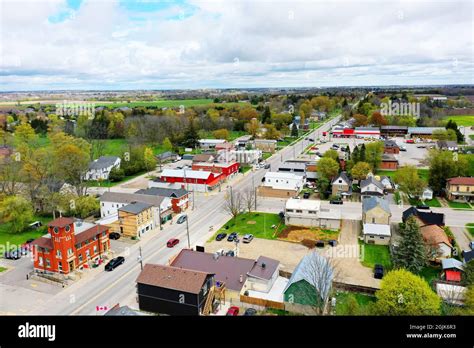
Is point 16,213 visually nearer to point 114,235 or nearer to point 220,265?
point 114,235

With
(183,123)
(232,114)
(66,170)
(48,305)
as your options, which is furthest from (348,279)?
(232,114)

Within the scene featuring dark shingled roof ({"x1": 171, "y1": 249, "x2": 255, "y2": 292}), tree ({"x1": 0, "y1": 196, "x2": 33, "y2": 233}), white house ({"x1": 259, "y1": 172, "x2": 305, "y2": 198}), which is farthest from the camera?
white house ({"x1": 259, "y1": 172, "x2": 305, "y2": 198})

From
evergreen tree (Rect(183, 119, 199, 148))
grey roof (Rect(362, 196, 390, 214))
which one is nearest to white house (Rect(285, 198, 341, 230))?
grey roof (Rect(362, 196, 390, 214))

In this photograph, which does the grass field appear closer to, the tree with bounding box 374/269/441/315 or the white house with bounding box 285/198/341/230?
the white house with bounding box 285/198/341/230

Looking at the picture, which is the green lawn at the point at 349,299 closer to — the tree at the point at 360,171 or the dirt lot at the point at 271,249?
the dirt lot at the point at 271,249

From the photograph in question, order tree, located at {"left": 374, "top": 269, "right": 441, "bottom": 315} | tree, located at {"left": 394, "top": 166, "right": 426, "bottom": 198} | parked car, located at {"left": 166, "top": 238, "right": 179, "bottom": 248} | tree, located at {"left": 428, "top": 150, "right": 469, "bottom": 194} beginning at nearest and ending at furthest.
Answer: tree, located at {"left": 374, "top": 269, "right": 441, "bottom": 315} < parked car, located at {"left": 166, "top": 238, "right": 179, "bottom": 248} < tree, located at {"left": 394, "top": 166, "right": 426, "bottom": 198} < tree, located at {"left": 428, "top": 150, "right": 469, "bottom": 194}

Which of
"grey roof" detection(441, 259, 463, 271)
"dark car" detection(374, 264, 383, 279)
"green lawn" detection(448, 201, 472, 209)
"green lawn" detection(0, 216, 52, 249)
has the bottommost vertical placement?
"dark car" detection(374, 264, 383, 279)
